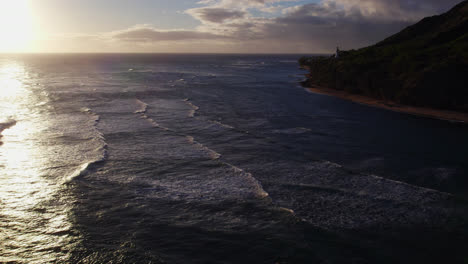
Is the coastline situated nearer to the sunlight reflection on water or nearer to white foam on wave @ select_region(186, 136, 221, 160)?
white foam on wave @ select_region(186, 136, 221, 160)

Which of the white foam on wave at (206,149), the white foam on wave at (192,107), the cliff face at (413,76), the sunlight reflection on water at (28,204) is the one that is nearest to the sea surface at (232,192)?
the sunlight reflection on water at (28,204)

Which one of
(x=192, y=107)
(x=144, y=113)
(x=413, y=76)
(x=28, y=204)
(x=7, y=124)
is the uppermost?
(x=413, y=76)

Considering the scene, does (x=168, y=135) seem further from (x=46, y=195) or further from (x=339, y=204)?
(x=339, y=204)

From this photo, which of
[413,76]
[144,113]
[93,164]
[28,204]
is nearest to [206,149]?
[93,164]

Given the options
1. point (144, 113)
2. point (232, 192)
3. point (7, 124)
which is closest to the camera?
point (232, 192)

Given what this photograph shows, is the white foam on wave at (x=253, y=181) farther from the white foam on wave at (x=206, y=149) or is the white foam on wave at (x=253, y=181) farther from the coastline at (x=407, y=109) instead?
the coastline at (x=407, y=109)

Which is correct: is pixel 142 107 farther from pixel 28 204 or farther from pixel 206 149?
pixel 28 204

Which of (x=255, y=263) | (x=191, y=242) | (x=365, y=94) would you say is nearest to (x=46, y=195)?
(x=191, y=242)
